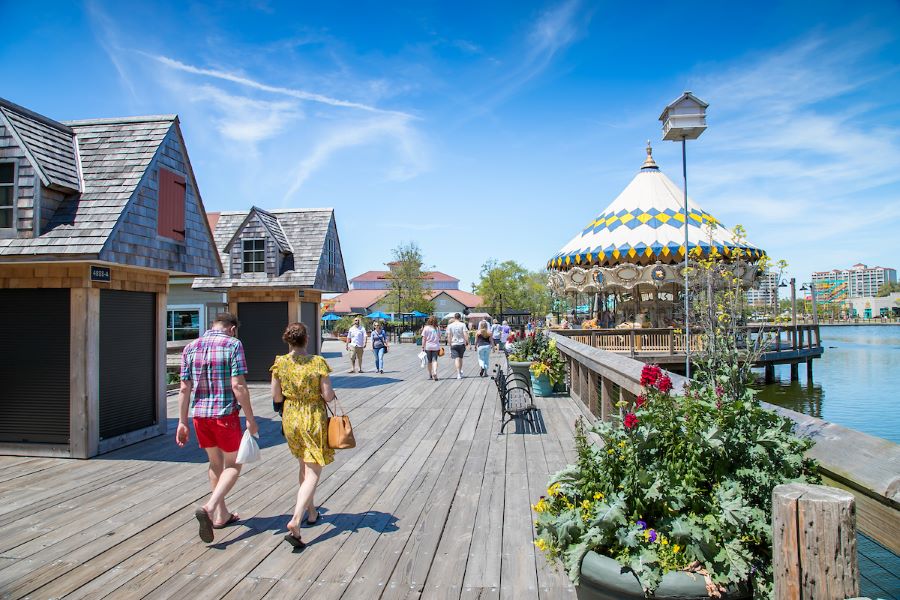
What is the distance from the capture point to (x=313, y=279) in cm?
1571

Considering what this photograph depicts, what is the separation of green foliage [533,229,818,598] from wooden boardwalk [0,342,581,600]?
1031 mm

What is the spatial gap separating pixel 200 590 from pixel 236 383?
1615mm

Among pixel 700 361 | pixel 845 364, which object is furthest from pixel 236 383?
pixel 845 364

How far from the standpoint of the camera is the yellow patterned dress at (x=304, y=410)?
4816 mm

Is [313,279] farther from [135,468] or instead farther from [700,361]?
[700,361]

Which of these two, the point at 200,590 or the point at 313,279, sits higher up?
the point at 313,279

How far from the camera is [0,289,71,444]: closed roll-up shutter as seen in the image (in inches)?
311

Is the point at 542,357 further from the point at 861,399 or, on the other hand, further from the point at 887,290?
the point at 887,290

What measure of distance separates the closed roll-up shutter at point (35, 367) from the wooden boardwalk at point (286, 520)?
45 cm

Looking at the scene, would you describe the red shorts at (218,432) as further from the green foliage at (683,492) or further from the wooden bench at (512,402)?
the wooden bench at (512,402)

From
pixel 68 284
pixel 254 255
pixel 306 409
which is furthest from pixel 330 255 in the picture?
pixel 306 409

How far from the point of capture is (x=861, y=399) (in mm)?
22531

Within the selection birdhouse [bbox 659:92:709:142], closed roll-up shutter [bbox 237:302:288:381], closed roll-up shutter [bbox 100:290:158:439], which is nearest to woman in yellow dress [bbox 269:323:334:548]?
closed roll-up shutter [bbox 100:290:158:439]

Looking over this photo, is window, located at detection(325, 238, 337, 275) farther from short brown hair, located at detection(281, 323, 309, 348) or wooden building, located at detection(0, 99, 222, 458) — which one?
short brown hair, located at detection(281, 323, 309, 348)
